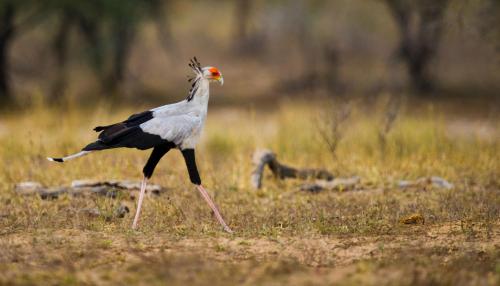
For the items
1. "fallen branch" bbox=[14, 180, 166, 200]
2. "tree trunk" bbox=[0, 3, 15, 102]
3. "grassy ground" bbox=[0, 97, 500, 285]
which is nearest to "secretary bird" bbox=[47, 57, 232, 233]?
"grassy ground" bbox=[0, 97, 500, 285]

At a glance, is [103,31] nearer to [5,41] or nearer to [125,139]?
[5,41]

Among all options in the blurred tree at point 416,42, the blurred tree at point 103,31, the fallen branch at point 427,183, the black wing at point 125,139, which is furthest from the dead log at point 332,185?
the blurred tree at point 416,42

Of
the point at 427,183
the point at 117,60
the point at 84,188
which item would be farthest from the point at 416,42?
the point at 84,188

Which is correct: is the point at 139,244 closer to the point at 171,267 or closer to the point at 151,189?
the point at 171,267

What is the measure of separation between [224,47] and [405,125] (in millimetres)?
20027

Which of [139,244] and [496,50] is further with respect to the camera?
[496,50]

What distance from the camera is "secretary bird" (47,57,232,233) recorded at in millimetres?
6215

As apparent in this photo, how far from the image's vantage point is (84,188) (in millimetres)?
8141

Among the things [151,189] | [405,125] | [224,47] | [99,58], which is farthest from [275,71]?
[151,189]

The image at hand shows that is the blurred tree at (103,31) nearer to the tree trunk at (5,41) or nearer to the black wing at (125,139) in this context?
the tree trunk at (5,41)

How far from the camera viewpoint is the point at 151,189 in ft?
26.9

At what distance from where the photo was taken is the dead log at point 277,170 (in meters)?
8.91

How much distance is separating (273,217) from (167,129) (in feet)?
4.79

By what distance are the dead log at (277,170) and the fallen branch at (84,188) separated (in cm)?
110
